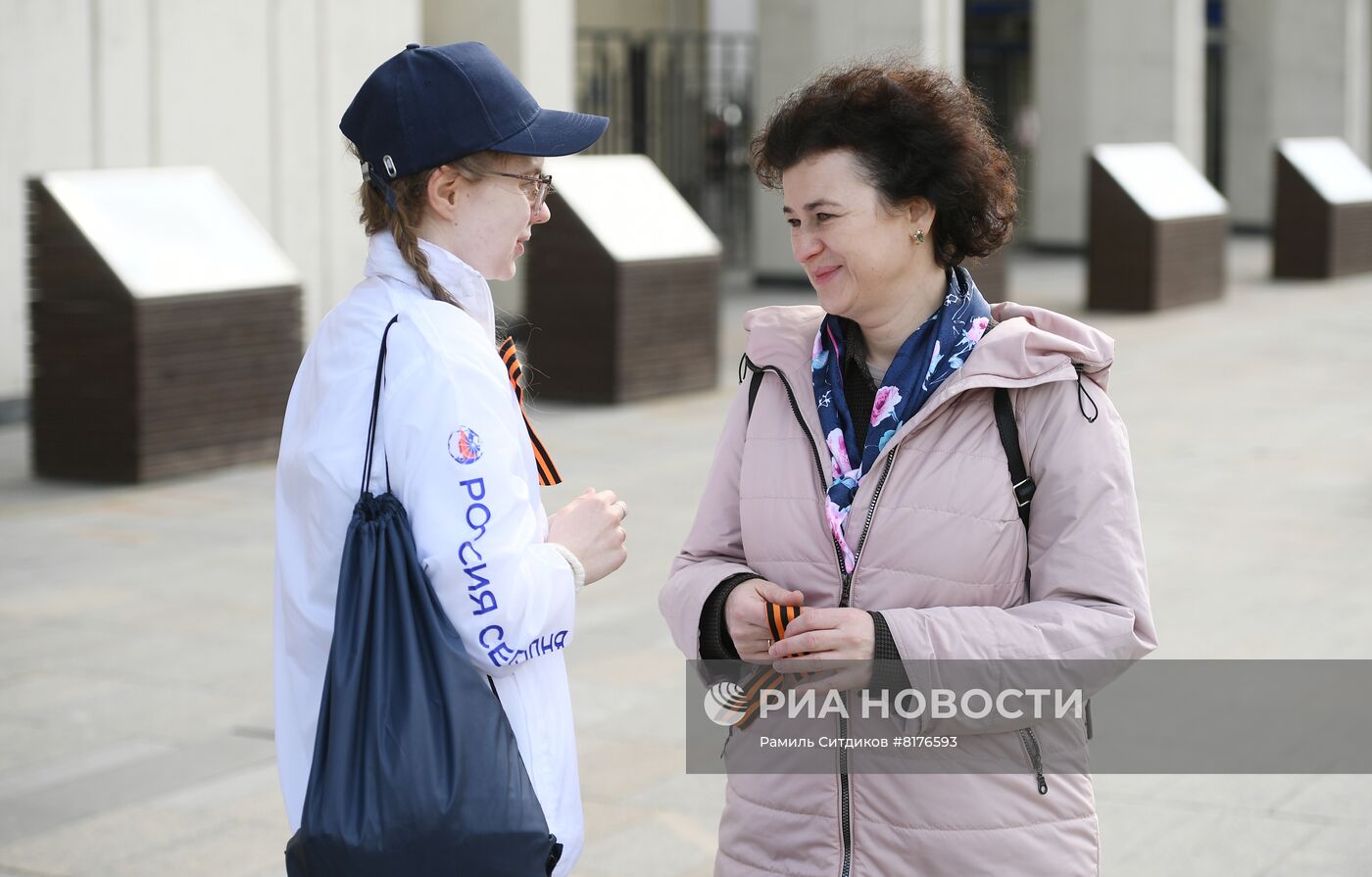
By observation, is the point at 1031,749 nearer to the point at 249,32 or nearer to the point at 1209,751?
the point at 1209,751

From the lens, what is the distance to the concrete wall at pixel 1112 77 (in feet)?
74.4

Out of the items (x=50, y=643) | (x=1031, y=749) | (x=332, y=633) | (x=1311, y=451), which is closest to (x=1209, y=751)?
(x=1031, y=749)

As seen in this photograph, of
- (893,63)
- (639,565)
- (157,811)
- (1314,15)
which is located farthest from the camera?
(1314,15)

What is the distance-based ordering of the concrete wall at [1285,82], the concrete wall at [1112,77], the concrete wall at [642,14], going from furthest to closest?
the concrete wall at [1285,82]
the concrete wall at [642,14]
the concrete wall at [1112,77]

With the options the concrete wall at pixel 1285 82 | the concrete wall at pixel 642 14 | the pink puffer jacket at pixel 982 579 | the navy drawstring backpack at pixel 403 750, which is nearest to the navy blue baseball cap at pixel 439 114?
the navy drawstring backpack at pixel 403 750

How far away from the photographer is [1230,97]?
29.5m

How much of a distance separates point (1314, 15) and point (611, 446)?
2170 centimetres

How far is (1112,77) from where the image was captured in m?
23.0

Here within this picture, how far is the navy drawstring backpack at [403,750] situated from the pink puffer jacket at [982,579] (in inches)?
20.9

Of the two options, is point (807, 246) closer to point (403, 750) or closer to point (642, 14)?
point (403, 750)

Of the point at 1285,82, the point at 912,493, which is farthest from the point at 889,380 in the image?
the point at 1285,82

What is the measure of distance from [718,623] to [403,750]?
645 millimetres

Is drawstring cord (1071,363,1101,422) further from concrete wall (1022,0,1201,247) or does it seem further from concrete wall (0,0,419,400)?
concrete wall (1022,0,1201,247)

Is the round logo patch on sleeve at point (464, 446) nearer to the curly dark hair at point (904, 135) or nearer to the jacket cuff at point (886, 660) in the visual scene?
the jacket cuff at point (886, 660)
